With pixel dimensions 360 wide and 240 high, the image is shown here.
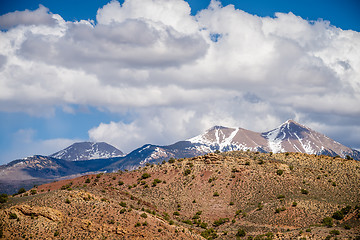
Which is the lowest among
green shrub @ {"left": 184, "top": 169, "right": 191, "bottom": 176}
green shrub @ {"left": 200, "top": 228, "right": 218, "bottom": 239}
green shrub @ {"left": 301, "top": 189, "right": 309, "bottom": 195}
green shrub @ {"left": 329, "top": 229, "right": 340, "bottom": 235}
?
green shrub @ {"left": 329, "top": 229, "right": 340, "bottom": 235}

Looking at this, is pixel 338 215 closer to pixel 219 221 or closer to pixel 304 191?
pixel 304 191

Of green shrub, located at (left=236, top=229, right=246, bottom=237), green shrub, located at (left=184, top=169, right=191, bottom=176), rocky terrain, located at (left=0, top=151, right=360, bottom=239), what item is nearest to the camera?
rocky terrain, located at (left=0, top=151, right=360, bottom=239)

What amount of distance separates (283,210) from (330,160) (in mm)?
41982

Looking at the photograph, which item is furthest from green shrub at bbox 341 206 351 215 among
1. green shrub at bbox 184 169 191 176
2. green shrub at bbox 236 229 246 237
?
green shrub at bbox 184 169 191 176

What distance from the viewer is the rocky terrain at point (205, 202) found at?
7000 cm

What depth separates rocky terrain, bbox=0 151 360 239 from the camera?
7000 centimetres

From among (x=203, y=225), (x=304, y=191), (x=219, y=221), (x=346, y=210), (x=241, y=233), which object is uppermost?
(x=304, y=191)

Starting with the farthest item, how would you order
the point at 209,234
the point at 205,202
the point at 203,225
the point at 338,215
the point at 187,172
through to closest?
the point at 187,172 < the point at 205,202 < the point at 203,225 < the point at 338,215 < the point at 209,234

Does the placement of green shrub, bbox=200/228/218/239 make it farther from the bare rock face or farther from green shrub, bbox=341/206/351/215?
the bare rock face

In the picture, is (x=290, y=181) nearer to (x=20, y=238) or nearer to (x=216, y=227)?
(x=216, y=227)

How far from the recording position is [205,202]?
355 ft

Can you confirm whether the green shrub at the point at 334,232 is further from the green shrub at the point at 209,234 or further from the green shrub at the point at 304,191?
the green shrub at the point at 304,191

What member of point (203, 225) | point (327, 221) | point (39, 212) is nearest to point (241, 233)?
point (203, 225)

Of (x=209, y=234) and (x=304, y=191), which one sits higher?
(x=304, y=191)
